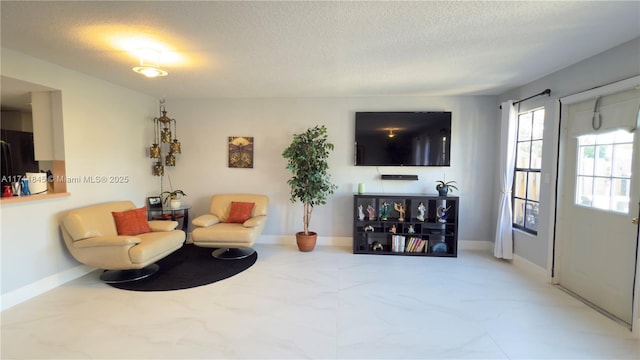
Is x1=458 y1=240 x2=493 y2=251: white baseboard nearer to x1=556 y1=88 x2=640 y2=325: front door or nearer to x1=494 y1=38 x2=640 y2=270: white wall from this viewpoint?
x1=494 y1=38 x2=640 y2=270: white wall

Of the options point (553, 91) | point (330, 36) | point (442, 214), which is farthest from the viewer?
point (442, 214)

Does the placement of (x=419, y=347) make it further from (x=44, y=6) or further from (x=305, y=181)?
(x=44, y=6)

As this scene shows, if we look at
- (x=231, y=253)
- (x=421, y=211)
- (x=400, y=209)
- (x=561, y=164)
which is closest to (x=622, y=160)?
(x=561, y=164)

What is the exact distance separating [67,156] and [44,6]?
6.27 feet

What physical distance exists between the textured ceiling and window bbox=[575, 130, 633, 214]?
83cm

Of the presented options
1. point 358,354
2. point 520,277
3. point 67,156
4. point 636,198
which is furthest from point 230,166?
point 636,198

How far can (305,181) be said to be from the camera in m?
4.32

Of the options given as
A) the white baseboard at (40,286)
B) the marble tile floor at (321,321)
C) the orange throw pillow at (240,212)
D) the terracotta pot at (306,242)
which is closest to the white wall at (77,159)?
the white baseboard at (40,286)

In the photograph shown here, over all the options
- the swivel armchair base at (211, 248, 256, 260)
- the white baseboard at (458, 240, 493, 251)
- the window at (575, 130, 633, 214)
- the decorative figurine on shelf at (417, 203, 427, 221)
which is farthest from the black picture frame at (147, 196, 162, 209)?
the window at (575, 130, 633, 214)

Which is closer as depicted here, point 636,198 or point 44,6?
point 44,6

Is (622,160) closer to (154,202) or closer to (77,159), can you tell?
(77,159)

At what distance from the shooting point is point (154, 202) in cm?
466

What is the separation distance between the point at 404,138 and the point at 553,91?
72.6 inches

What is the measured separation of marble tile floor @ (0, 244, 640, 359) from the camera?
2.11 meters
